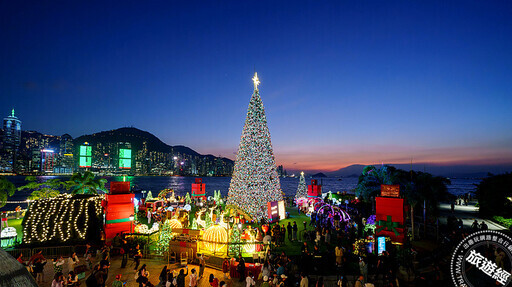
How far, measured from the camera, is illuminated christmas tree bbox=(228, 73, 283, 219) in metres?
23.1

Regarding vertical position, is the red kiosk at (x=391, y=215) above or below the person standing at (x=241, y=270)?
above

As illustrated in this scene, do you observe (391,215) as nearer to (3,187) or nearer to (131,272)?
(131,272)

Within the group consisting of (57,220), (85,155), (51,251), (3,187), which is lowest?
(51,251)

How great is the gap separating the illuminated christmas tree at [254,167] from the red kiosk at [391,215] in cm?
933

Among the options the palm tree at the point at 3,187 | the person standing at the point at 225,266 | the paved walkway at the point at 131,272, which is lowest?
the paved walkway at the point at 131,272

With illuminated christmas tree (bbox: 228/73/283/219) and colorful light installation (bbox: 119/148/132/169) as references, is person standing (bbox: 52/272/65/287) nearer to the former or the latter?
illuminated christmas tree (bbox: 228/73/283/219)

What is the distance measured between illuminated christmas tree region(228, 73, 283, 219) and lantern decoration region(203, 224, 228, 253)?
845cm

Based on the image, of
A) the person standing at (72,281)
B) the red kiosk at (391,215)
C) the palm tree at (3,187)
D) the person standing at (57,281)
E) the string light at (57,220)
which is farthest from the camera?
the palm tree at (3,187)

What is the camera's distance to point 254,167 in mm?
23094

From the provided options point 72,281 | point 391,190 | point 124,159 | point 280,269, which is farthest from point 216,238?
point 124,159

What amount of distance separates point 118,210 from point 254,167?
10.5 metres

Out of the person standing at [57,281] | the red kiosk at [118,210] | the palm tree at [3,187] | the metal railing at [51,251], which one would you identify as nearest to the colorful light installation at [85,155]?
the palm tree at [3,187]

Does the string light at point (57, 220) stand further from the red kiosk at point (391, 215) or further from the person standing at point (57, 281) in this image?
the red kiosk at point (391, 215)

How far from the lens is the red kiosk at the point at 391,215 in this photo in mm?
15969
